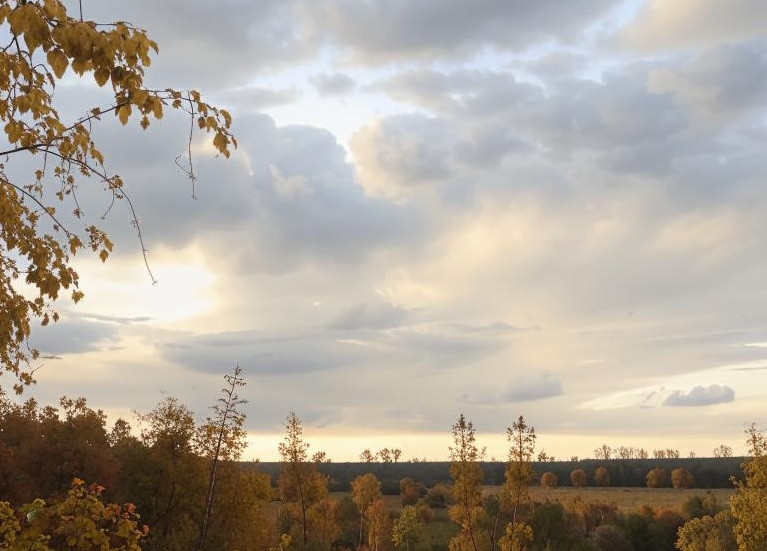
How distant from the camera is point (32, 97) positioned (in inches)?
461

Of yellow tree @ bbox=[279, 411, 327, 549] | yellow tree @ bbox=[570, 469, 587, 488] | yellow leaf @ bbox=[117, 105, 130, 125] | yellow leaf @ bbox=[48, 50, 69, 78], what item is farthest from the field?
yellow leaf @ bbox=[48, 50, 69, 78]

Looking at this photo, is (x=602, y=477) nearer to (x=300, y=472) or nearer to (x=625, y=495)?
(x=625, y=495)

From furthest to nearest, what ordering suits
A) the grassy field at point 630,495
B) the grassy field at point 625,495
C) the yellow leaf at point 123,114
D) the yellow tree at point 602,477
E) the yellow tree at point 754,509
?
the yellow tree at point 602,477, the grassy field at point 630,495, the grassy field at point 625,495, the yellow tree at point 754,509, the yellow leaf at point 123,114

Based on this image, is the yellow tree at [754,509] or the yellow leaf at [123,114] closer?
the yellow leaf at [123,114]

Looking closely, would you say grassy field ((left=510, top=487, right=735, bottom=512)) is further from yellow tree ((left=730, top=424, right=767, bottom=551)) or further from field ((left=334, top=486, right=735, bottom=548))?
yellow tree ((left=730, top=424, right=767, bottom=551))

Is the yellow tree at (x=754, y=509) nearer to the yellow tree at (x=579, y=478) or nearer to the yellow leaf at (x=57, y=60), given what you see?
the yellow leaf at (x=57, y=60)

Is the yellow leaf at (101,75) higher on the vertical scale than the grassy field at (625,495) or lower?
higher

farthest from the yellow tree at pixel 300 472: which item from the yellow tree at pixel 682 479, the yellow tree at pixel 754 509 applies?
the yellow tree at pixel 682 479

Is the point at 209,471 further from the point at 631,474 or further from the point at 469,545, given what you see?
the point at 631,474

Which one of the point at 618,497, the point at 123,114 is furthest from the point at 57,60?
the point at 618,497

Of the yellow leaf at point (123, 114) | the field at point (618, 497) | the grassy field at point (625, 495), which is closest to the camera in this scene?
the yellow leaf at point (123, 114)

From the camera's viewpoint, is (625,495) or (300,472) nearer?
(300,472)

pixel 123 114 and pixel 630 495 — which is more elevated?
pixel 123 114

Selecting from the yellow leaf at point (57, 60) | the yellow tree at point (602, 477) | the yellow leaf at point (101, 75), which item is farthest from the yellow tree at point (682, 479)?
the yellow leaf at point (57, 60)
